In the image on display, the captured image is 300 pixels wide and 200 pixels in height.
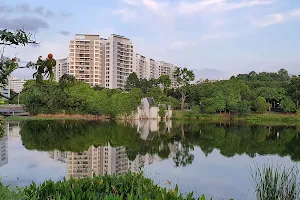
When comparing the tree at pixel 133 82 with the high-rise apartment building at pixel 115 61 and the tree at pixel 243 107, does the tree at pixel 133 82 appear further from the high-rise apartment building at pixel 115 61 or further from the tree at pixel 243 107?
A: the tree at pixel 243 107

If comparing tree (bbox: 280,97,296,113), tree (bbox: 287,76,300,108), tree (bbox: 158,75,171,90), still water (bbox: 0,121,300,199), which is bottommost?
still water (bbox: 0,121,300,199)

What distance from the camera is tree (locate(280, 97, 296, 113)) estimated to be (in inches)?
1742

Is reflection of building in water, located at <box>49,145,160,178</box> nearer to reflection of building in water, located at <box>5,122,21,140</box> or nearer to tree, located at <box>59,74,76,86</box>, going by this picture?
reflection of building in water, located at <box>5,122,21,140</box>

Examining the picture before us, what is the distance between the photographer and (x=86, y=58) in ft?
257

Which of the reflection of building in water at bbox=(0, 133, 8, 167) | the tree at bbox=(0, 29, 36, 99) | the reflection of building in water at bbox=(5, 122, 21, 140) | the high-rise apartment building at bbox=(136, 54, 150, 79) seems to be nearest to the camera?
the tree at bbox=(0, 29, 36, 99)

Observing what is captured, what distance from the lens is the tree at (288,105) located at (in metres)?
44.2

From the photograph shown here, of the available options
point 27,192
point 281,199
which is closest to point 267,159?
point 281,199

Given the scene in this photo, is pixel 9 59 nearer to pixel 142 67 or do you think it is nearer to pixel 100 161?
pixel 100 161

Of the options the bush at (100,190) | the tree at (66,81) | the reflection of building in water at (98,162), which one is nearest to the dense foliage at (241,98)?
the reflection of building in water at (98,162)

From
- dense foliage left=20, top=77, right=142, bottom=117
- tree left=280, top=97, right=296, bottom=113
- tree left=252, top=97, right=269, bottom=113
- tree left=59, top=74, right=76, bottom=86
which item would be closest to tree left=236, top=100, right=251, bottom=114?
tree left=252, top=97, right=269, bottom=113

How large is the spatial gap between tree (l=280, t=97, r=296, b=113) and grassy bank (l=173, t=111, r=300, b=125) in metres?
1.14

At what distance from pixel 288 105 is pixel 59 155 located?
37665 mm

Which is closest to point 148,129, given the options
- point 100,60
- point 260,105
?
point 260,105

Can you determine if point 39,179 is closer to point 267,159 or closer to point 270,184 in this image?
point 270,184
